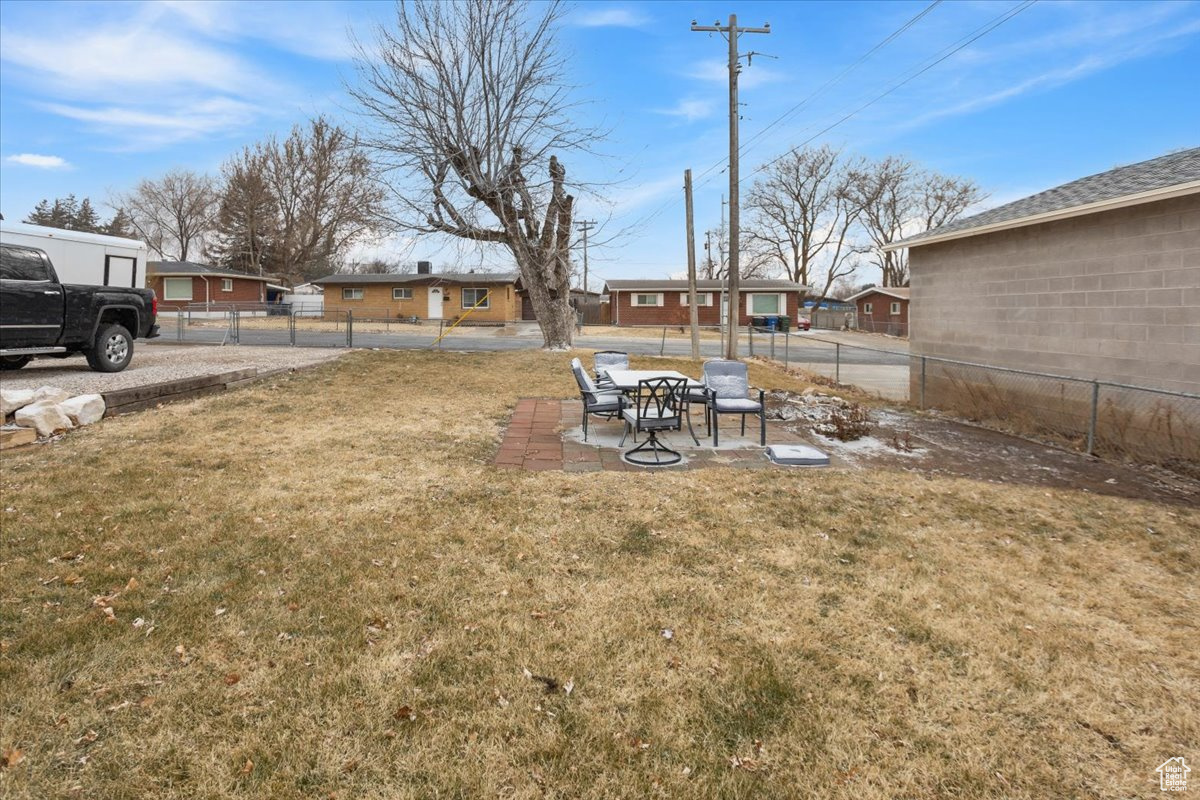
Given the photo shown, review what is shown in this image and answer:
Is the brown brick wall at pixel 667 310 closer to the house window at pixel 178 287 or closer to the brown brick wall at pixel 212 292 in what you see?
the brown brick wall at pixel 212 292

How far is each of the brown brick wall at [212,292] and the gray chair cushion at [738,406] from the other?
1580 inches

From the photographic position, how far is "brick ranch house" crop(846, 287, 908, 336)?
42.4 meters

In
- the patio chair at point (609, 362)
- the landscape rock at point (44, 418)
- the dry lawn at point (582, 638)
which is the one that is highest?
the patio chair at point (609, 362)

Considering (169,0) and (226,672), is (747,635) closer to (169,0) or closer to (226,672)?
(226,672)

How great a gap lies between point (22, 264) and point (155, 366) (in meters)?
2.81

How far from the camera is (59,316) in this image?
30.6 feet

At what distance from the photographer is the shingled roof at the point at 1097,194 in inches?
285

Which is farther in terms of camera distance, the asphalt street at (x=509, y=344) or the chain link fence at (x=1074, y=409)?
the asphalt street at (x=509, y=344)

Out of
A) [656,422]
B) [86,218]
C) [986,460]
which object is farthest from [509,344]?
[86,218]

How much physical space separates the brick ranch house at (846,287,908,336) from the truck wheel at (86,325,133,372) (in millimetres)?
40070

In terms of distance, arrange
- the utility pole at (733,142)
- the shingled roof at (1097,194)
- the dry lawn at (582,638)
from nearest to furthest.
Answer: the dry lawn at (582,638), the shingled roof at (1097,194), the utility pole at (733,142)

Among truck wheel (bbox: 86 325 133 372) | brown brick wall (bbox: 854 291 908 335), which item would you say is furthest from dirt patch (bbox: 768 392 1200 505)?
brown brick wall (bbox: 854 291 908 335)

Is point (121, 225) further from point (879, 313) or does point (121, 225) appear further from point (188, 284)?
point (879, 313)

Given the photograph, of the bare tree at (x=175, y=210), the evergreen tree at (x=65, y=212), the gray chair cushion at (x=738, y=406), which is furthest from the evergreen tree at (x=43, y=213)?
the gray chair cushion at (x=738, y=406)
